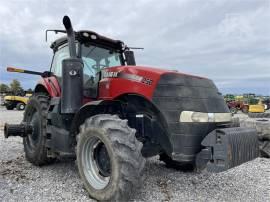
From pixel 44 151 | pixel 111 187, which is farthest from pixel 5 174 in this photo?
pixel 111 187

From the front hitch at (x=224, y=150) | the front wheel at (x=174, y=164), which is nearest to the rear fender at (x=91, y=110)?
the front hitch at (x=224, y=150)

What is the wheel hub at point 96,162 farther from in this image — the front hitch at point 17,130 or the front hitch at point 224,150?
the front hitch at point 17,130

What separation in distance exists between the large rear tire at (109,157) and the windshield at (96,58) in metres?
1.39

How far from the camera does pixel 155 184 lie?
4.55 m

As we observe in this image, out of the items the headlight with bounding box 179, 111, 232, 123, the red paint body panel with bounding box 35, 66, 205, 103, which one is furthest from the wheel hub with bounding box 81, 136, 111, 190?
the headlight with bounding box 179, 111, 232, 123

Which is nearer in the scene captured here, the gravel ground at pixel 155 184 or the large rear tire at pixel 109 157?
the large rear tire at pixel 109 157

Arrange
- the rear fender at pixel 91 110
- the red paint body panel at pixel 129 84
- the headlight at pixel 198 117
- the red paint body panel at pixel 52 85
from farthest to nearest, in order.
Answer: the red paint body panel at pixel 52 85, the rear fender at pixel 91 110, the red paint body panel at pixel 129 84, the headlight at pixel 198 117

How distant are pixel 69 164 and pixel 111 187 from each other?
230 centimetres

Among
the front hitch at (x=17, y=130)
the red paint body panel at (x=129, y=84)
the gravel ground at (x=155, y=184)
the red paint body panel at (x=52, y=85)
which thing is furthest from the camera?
the front hitch at (x=17, y=130)

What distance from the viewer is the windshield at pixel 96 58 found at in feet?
16.5

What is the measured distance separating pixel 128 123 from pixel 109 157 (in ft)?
2.59

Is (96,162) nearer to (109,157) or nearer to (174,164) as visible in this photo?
(109,157)

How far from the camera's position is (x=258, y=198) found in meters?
4.08

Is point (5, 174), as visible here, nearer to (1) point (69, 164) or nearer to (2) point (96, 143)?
(1) point (69, 164)
